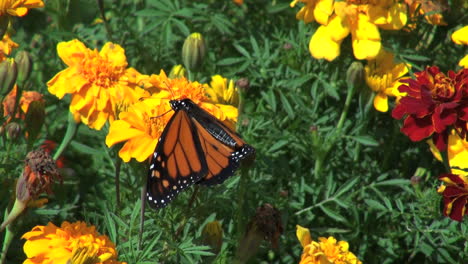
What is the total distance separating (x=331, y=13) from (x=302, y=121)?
16.0 inches

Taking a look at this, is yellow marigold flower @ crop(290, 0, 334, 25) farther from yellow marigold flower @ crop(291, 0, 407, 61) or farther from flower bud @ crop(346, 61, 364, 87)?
flower bud @ crop(346, 61, 364, 87)

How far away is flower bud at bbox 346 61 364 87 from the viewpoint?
A: 202 centimetres

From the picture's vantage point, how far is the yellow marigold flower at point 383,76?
209 cm

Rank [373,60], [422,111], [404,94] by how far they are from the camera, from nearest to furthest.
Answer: [422,111] < [404,94] < [373,60]

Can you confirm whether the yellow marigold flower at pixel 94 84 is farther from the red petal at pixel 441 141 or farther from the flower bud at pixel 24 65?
the red petal at pixel 441 141

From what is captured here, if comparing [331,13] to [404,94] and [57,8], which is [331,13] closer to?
[404,94]

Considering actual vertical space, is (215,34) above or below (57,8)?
below

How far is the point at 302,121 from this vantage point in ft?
7.66

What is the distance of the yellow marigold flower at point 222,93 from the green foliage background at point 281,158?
0.66 feet

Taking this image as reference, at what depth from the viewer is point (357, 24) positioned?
2.07 meters

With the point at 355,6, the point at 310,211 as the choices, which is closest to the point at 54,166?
the point at 310,211

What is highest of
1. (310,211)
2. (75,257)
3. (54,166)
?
(54,166)

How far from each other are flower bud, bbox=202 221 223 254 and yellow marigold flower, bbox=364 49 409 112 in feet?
2.15

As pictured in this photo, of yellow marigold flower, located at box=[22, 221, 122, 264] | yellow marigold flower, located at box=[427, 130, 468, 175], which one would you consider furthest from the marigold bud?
yellow marigold flower, located at box=[427, 130, 468, 175]
